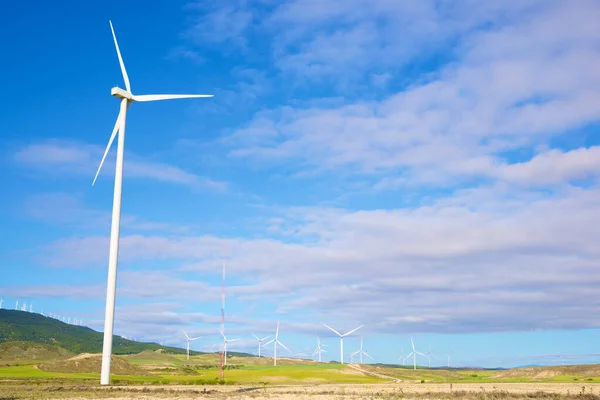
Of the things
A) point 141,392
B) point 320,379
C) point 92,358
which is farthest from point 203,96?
point 92,358

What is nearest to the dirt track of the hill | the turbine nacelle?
the turbine nacelle

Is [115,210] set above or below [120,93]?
below

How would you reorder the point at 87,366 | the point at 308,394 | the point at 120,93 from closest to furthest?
the point at 308,394, the point at 120,93, the point at 87,366

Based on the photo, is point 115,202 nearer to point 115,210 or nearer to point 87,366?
point 115,210

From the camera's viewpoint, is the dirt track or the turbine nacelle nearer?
the dirt track

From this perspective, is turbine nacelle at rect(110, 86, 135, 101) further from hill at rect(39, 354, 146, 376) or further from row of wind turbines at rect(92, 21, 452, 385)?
hill at rect(39, 354, 146, 376)

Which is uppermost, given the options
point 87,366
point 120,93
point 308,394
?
point 120,93

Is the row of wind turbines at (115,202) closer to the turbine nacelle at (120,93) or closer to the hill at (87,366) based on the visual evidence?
the turbine nacelle at (120,93)

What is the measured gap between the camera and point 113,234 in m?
73.9

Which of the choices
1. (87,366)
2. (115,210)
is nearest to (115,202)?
(115,210)

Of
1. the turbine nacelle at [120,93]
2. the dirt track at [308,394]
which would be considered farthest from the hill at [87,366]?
the turbine nacelle at [120,93]

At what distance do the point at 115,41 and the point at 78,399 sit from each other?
157 feet

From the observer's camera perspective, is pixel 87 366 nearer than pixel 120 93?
No

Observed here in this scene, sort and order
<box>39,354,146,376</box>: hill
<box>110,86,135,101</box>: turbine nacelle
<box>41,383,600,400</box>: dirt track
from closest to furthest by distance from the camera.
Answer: <box>41,383,600,400</box>: dirt track → <box>110,86,135,101</box>: turbine nacelle → <box>39,354,146,376</box>: hill
